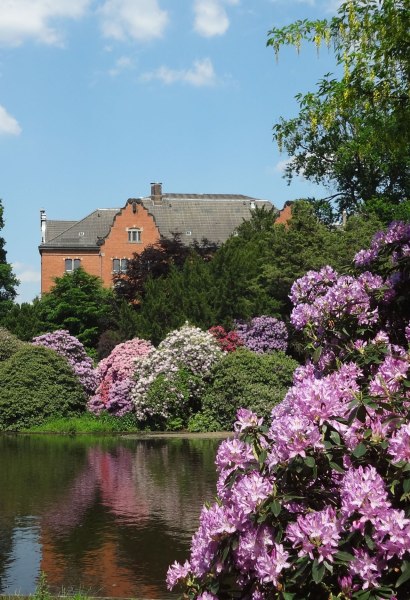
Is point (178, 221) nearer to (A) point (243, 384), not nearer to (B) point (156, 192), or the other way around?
(B) point (156, 192)

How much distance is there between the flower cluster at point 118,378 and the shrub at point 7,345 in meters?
3.72

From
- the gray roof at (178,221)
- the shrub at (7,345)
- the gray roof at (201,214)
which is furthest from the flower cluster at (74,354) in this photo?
the gray roof at (201,214)

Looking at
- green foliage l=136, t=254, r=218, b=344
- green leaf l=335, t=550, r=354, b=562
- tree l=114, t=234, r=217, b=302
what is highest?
tree l=114, t=234, r=217, b=302

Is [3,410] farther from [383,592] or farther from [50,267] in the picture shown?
[50,267]

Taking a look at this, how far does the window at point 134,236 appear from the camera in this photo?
220 ft

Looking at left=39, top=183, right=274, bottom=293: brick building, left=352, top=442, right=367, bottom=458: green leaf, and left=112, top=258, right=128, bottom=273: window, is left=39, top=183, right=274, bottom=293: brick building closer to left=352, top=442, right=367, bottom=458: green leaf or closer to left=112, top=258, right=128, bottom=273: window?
left=112, top=258, right=128, bottom=273: window

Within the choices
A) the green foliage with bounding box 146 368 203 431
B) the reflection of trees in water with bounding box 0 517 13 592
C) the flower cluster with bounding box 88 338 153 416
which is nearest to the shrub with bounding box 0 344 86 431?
the flower cluster with bounding box 88 338 153 416

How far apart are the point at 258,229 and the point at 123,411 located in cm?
1736

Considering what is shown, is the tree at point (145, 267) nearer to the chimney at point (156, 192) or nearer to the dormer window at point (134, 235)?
the dormer window at point (134, 235)

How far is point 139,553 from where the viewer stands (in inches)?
409

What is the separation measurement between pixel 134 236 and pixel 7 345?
31.7 m

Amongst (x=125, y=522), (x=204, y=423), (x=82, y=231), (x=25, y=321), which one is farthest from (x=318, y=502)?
(x=82, y=231)

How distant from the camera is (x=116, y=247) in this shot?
67.3 meters

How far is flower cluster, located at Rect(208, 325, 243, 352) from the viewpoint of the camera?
113ft
